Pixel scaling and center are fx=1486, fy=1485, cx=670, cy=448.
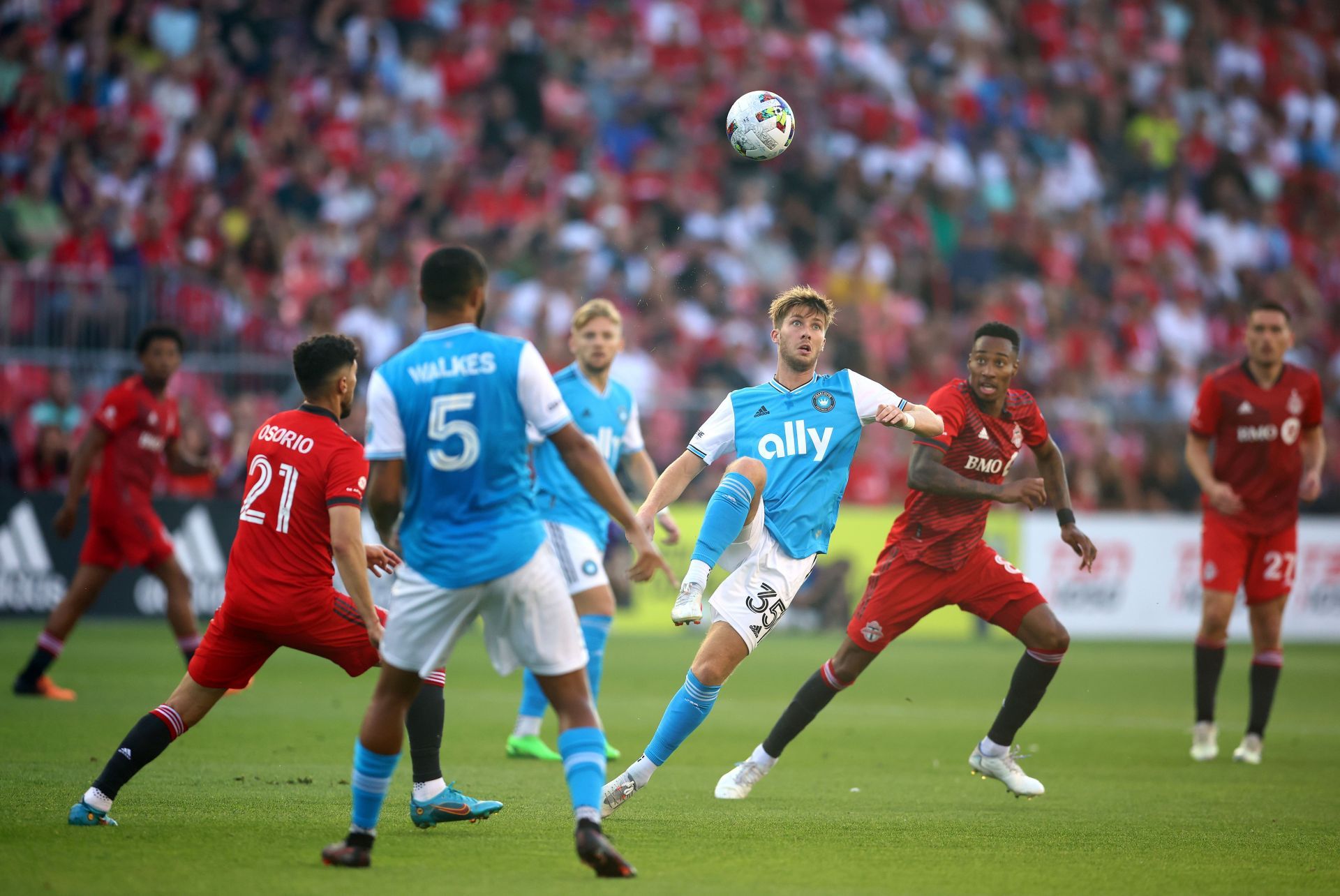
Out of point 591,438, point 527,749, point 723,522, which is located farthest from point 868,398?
point 527,749

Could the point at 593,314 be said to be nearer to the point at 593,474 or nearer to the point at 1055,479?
the point at 1055,479

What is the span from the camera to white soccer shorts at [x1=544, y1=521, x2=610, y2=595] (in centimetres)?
809

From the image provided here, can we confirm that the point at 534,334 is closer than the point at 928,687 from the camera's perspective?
No

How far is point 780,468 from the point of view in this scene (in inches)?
318

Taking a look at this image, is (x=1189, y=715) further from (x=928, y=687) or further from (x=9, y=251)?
(x=9, y=251)

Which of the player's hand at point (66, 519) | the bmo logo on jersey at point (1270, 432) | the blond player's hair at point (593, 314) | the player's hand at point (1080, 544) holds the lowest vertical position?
the player's hand at point (66, 519)

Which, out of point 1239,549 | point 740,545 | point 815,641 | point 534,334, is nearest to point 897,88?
point 534,334

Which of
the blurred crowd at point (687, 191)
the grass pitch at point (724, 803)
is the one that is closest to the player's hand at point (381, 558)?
the grass pitch at point (724, 803)

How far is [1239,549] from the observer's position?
10930 millimetres

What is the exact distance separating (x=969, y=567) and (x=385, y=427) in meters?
4.15

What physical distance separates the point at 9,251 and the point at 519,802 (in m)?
13.4

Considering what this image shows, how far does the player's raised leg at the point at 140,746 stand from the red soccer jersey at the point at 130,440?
5.97 metres

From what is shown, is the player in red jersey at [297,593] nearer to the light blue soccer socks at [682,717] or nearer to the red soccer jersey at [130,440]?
the light blue soccer socks at [682,717]

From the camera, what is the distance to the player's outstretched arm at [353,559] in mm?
6535
